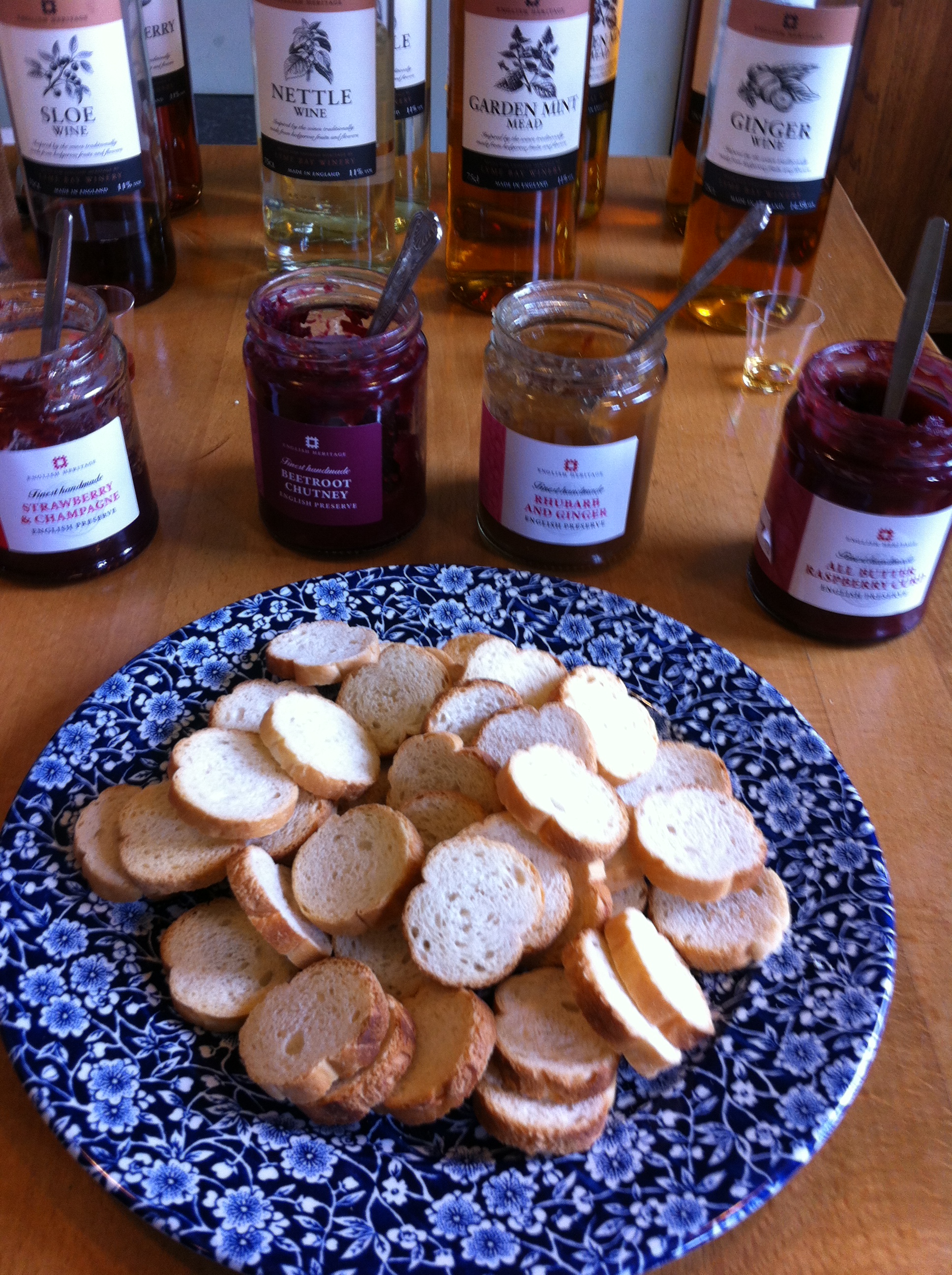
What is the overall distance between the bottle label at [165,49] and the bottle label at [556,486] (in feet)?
2.46

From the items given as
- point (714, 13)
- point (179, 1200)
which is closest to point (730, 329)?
point (714, 13)

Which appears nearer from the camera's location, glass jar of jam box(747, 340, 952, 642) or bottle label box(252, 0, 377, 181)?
glass jar of jam box(747, 340, 952, 642)

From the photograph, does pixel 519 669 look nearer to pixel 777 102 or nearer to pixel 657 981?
pixel 657 981

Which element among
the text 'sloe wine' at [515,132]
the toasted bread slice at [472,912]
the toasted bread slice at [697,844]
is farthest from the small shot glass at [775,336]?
the toasted bread slice at [472,912]

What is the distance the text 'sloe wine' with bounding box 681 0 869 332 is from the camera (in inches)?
45.6

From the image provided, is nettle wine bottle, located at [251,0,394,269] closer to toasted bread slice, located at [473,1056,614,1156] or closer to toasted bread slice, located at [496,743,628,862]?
toasted bread slice, located at [496,743,628,862]

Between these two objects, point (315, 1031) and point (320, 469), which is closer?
point (315, 1031)

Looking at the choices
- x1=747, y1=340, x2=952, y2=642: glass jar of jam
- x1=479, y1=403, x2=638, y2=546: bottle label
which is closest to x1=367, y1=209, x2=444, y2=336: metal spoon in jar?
x1=479, y1=403, x2=638, y2=546: bottle label

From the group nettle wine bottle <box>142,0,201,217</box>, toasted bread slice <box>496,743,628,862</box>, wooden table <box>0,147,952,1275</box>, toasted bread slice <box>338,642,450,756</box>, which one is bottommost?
wooden table <box>0,147,952,1275</box>

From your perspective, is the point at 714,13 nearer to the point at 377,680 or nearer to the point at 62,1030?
the point at 377,680

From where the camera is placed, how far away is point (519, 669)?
917mm

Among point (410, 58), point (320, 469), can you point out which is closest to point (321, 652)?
point (320, 469)

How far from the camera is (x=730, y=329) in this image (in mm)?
1446

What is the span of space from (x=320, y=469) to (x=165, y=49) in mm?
796
